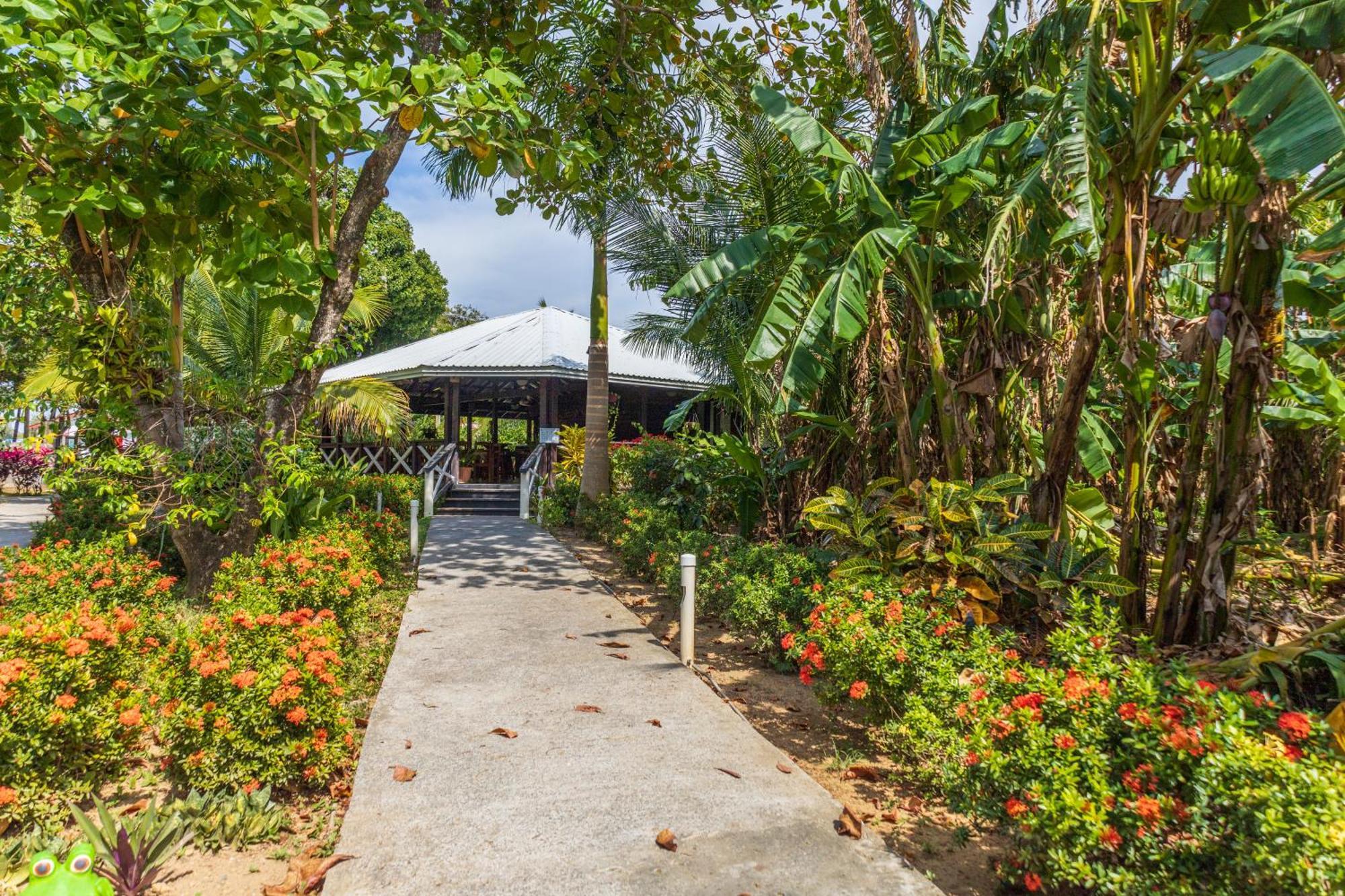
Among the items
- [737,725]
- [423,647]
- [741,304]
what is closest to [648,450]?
[741,304]

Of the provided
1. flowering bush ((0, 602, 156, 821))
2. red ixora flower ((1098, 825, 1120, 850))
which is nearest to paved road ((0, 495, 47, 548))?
flowering bush ((0, 602, 156, 821))

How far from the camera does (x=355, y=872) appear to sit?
2.86 metres

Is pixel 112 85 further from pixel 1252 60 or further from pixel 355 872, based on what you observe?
pixel 1252 60

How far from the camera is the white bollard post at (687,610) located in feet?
18.9

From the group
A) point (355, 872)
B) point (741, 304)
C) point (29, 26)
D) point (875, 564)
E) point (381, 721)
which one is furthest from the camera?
point (741, 304)

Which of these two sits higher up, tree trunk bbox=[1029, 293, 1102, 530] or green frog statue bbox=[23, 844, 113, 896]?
tree trunk bbox=[1029, 293, 1102, 530]

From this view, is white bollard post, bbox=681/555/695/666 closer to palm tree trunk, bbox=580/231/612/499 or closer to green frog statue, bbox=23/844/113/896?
green frog statue, bbox=23/844/113/896

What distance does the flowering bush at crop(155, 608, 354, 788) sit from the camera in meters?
3.41

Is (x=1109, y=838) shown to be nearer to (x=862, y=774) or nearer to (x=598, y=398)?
(x=862, y=774)

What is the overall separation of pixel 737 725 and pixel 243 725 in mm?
2671

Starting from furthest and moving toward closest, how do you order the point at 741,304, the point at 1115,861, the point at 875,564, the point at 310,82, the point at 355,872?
the point at 741,304 < the point at 875,564 < the point at 310,82 < the point at 355,872 < the point at 1115,861

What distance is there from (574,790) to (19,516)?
20.1 metres

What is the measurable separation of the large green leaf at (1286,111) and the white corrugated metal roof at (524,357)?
15504 millimetres

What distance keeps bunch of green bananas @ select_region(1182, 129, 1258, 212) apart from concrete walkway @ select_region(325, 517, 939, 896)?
3845mm
